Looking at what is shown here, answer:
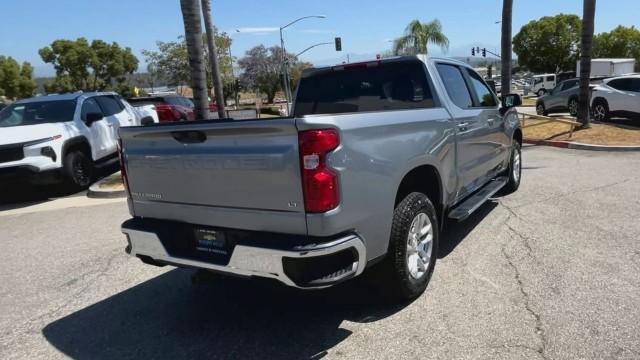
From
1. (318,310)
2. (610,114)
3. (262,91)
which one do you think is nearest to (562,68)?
(262,91)

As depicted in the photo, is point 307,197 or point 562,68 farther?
point 562,68

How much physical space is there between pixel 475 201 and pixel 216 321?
288cm

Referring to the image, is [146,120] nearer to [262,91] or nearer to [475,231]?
[475,231]

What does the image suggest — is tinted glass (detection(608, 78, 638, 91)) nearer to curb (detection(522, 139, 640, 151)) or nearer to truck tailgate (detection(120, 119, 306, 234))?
curb (detection(522, 139, 640, 151))

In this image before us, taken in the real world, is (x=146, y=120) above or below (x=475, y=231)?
above

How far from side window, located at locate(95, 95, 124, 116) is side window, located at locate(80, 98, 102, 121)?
156 millimetres

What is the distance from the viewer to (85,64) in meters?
65.7

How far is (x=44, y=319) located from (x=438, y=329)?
123 inches

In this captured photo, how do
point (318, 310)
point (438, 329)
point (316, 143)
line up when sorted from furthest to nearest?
point (318, 310) < point (438, 329) < point (316, 143)

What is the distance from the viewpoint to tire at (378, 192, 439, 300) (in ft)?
11.8

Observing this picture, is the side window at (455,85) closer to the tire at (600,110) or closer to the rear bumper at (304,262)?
the rear bumper at (304,262)

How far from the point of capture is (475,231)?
5.71 metres

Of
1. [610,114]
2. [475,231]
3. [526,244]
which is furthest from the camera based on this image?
[610,114]

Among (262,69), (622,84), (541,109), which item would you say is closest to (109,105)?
(622,84)
